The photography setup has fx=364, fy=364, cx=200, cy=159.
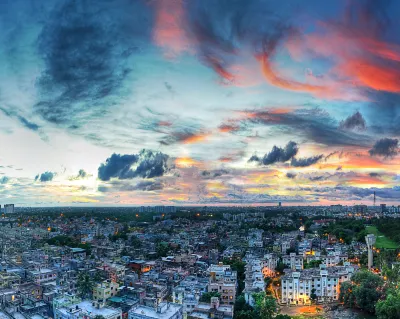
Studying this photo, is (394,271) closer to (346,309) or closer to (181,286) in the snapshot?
(346,309)

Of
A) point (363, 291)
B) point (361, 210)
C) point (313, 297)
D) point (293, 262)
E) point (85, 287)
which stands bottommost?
point (361, 210)

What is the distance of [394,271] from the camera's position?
2581cm

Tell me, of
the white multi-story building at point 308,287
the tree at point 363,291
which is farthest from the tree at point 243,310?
the tree at point 363,291

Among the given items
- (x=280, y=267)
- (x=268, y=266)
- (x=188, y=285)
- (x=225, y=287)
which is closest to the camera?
(x=225, y=287)

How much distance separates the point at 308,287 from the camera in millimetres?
24359

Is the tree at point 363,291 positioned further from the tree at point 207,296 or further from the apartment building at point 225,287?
the tree at point 207,296

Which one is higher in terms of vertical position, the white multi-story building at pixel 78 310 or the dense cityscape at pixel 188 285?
the white multi-story building at pixel 78 310

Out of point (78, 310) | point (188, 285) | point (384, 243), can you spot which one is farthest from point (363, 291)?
point (384, 243)

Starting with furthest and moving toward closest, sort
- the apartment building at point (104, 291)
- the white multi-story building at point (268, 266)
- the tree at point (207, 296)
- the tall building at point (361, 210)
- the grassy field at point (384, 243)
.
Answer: the tall building at point (361, 210), the grassy field at point (384, 243), the white multi-story building at point (268, 266), the apartment building at point (104, 291), the tree at point (207, 296)

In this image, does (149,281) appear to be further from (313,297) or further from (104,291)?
(313,297)

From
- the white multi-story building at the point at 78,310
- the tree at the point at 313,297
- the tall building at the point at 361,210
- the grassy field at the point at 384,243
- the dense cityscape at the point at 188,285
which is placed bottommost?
the tall building at the point at 361,210

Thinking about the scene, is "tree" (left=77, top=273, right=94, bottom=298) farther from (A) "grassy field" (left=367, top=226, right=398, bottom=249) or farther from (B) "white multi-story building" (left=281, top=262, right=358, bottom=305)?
(A) "grassy field" (left=367, top=226, right=398, bottom=249)

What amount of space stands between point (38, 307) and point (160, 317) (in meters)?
6.49

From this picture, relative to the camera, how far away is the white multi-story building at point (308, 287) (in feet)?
79.3
